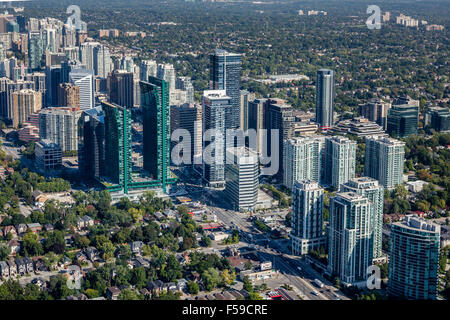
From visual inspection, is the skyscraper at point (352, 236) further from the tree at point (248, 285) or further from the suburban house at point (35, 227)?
the suburban house at point (35, 227)

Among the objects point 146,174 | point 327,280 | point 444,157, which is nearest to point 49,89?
point 146,174

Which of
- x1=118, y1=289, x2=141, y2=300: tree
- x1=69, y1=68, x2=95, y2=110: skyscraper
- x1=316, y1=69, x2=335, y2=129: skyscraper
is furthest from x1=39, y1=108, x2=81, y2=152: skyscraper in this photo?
x1=118, y1=289, x2=141, y2=300: tree

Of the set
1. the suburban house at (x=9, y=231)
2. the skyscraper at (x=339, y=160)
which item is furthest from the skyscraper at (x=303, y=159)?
the suburban house at (x=9, y=231)

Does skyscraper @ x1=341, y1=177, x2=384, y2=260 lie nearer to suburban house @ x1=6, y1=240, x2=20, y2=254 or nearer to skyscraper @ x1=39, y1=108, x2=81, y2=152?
suburban house @ x1=6, y1=240, x2=20, y2=254

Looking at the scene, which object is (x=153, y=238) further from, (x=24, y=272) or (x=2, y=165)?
(x=2, y=165)

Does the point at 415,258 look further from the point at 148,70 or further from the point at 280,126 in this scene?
the point at 148,70

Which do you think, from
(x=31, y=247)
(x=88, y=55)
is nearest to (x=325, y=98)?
(x=88, y=55)
